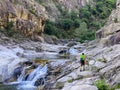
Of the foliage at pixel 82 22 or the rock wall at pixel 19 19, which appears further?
the foliage at pixel 82 22

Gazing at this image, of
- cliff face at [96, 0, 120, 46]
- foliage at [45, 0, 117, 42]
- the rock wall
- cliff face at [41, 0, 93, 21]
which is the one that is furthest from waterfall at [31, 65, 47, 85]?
cliff face at [41, 0, 93, 21]

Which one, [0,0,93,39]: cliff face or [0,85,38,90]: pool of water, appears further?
[0,0,93,39]: cliff face

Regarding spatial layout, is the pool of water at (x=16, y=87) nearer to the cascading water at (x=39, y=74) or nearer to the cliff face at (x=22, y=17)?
the cascading water at (x=39, y=74)

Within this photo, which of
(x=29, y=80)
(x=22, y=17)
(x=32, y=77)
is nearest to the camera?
(x=29, y=80)

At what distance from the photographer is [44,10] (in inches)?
4272

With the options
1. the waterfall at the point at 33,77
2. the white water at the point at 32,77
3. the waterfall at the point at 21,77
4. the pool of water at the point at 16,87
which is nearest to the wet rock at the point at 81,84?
the pool of water at the point at 16,87

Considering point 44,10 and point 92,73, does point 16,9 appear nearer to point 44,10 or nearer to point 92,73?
point 44,10

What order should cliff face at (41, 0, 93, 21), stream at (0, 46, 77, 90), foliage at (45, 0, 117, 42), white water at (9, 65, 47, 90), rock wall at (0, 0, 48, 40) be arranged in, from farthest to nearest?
cliff face at (41, 0, 93, 21)
foliage at (45, 0, 117, 42)
rock wall at (0, 0, 48, 40)
white water at (9, 65, 47, 90)
stream at (0, 46, 77, 90)

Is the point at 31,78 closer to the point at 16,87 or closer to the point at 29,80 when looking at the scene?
the point at 29,80

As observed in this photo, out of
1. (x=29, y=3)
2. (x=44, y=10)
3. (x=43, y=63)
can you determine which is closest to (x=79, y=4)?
(x=44, y=10)

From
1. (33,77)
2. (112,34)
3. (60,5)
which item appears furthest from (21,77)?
(60,5)

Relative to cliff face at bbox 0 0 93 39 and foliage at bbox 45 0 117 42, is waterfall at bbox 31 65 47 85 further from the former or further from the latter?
foliage at bbox 45 0 117 42

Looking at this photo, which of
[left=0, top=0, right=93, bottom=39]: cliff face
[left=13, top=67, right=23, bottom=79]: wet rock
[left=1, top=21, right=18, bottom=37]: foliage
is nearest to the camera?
[left=13, top=67, right=23, bottom=79]: wet rock

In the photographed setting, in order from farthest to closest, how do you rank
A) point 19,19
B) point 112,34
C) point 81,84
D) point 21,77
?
point 19,19 < point 112,34 < point 21,77 < point 81,84
